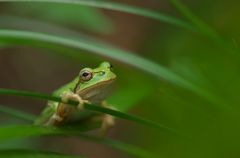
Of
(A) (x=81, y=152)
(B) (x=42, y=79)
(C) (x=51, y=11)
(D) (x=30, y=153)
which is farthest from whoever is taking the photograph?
(B) (x=42, y=79)

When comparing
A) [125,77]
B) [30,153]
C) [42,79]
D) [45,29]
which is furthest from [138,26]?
[30,153]

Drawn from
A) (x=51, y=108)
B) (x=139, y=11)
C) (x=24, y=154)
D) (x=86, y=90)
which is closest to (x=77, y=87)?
(x=86, y=90)

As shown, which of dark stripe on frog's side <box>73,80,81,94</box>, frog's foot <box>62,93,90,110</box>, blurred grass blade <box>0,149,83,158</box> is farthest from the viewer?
dark stripe on frog's side <box>73,80,81,94</box>

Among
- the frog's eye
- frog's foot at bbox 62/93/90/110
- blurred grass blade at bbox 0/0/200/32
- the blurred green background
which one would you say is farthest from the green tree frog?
blurred grass blade at bbox 0/0/200/32

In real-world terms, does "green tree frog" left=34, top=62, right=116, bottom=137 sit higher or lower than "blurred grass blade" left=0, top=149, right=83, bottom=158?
higher

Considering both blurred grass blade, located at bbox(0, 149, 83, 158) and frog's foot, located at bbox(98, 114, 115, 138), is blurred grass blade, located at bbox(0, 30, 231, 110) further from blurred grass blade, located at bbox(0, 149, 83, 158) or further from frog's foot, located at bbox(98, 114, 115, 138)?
blurred grass blade, located at bbox(0, 149, 83, 158)

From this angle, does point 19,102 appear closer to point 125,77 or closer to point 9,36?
point 125,77
